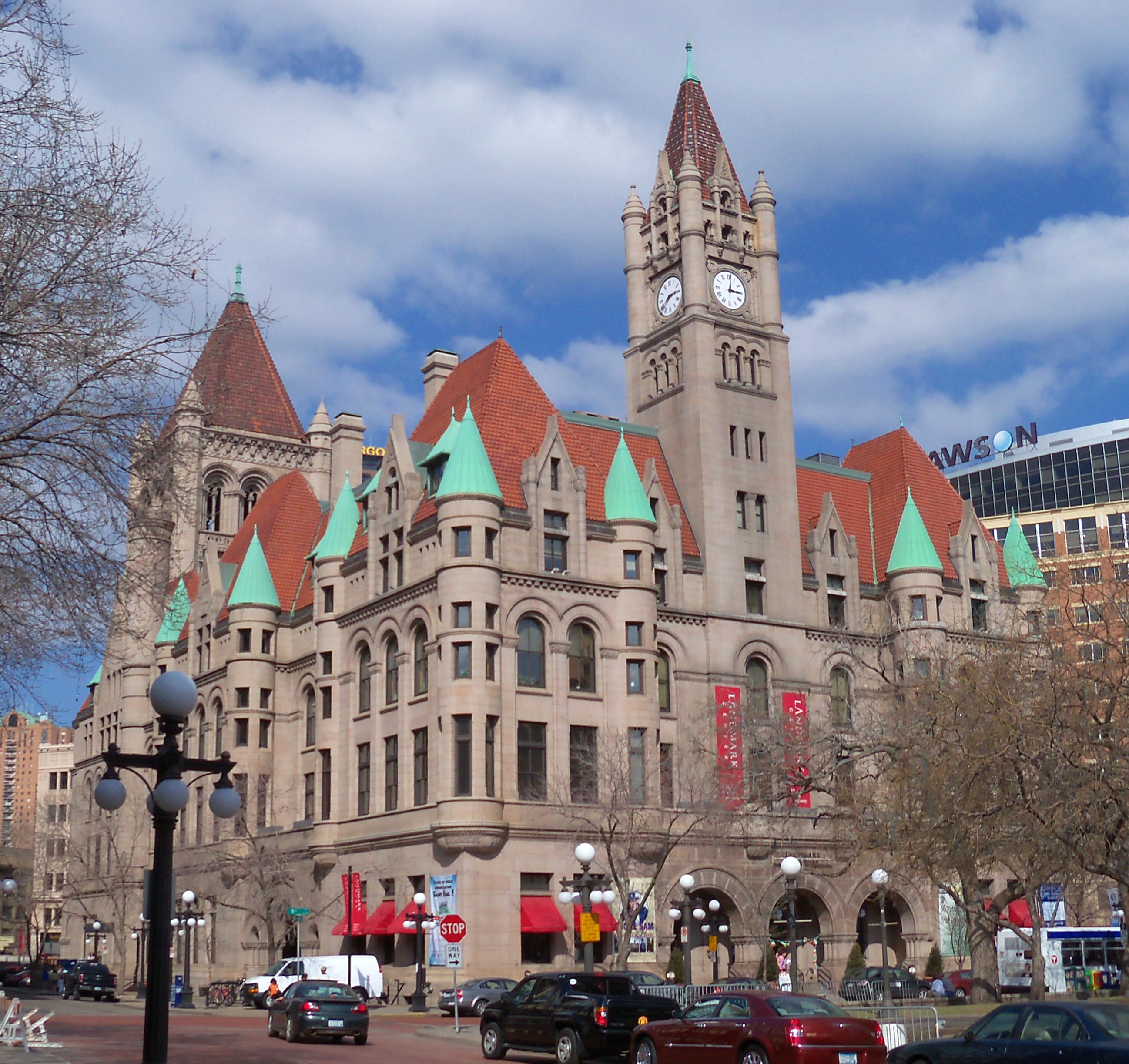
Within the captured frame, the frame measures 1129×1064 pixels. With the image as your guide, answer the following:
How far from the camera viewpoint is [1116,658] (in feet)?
96.7

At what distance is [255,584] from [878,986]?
34563 mm

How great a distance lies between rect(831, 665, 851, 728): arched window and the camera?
6425 centimetres

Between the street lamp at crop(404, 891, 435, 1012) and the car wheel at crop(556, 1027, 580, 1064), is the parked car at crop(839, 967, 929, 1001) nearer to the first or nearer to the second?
the street lamp at crop(404, 891, 435, 1012)

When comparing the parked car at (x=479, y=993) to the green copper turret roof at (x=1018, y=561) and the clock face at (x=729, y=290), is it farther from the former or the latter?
the green copper turret roof at (x=1018, y=561)

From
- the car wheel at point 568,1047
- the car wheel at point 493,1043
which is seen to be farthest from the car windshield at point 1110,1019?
the car wheel at point 493,1043

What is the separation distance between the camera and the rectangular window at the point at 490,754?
5306cm

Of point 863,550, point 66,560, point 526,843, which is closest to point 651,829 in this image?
point 526,843

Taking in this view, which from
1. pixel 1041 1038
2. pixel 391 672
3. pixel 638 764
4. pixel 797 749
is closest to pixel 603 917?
pixel 638 764

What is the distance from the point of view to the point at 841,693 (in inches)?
2566

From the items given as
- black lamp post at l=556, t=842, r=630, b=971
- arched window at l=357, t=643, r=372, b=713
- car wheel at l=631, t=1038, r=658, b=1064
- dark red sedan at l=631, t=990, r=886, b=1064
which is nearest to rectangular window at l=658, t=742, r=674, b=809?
black lamp post at l=556, t=842, r=630, b=971

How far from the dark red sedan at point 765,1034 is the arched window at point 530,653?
1288 inches

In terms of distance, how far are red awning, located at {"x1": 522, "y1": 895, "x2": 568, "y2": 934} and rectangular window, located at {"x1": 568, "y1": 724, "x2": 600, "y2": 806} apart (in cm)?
386

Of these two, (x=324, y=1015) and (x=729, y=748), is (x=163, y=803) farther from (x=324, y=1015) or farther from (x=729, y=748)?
(x=729, y=748)

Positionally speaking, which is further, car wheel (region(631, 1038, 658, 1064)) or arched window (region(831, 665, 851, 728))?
arched window (region(831, 665, 851, 728))
